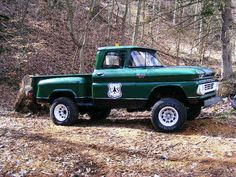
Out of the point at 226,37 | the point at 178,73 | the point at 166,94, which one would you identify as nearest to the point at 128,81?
the point at 166,94

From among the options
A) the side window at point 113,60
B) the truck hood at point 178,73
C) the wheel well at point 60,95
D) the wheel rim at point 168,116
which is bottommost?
the wheel rim at point 168,116

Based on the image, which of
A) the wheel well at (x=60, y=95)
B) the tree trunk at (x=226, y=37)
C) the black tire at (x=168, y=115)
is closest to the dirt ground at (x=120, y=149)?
the black tire at (x=168, y=115)

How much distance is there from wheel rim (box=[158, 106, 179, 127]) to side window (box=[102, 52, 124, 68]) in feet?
5.19

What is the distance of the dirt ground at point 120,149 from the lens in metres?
7.22

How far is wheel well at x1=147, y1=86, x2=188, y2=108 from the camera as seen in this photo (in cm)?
920

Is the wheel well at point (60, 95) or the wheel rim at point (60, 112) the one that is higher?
the wheel well at point (60, 95)

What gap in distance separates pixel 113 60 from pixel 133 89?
0.95 m

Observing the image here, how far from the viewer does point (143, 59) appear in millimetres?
9805

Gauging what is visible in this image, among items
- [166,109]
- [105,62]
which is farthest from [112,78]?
[166,109]

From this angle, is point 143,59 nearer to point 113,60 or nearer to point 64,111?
point 113,60

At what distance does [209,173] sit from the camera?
273 inches

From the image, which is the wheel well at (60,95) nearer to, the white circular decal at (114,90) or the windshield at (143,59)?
the white circular decal at (114,90)

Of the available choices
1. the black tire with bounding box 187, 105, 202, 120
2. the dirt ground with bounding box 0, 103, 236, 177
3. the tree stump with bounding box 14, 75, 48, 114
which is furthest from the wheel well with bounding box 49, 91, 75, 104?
the black tire with bounding box 187, 105, 202, 120

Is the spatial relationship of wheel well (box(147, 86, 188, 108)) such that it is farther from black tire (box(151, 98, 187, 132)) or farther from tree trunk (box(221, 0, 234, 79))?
tree trunk (box(221, 0, 234, 79))
